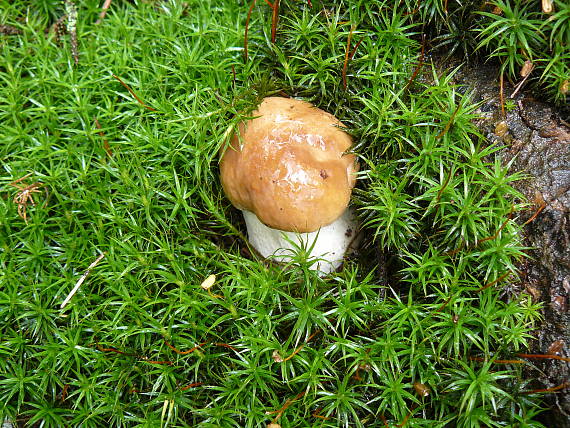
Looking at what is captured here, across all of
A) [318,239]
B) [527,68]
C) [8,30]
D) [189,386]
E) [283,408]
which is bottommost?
[189,386]

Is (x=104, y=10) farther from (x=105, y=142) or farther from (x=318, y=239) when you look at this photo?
(x=318, y=239)

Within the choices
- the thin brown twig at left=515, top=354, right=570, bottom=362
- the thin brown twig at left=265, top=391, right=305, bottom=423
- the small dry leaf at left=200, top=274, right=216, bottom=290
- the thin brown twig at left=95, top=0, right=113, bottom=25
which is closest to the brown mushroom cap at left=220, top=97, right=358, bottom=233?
the small dry leaf at left=200, top=274, right=216, bottom=290

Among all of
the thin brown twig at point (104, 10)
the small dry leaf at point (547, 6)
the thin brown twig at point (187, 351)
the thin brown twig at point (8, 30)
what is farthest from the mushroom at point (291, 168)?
the thin brown twig at point (8, 30)

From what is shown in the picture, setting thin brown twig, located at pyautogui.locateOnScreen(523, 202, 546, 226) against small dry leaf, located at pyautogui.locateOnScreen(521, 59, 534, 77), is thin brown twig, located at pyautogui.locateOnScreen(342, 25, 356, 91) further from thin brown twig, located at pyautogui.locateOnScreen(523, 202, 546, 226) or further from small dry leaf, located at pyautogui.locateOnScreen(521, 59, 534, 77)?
thin brown twig, located at pyautogui.locateOnScreen(523, 202, 546, 226)

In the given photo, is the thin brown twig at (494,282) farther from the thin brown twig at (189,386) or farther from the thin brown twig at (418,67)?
the thin brown twig at (189,386)

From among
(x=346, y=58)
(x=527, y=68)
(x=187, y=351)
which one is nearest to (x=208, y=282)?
(x=187, y=351)

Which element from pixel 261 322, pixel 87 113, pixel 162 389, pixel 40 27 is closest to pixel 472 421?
pixel 261 322

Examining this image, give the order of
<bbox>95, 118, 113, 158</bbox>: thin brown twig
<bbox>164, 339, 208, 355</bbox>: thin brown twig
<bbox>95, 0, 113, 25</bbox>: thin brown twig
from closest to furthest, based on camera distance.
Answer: <bbox>164, 339, 208, 355</bbox>: thin brown twig < <bbox>95, 118, 113, 158</bbox>: thin brown twig < <bbox>95, 0, 113, 25</bbox>: thin brown twig
